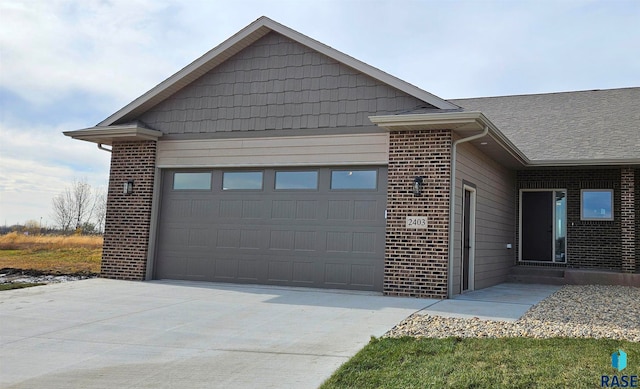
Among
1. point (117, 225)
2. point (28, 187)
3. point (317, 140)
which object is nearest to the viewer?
point (317, 140)

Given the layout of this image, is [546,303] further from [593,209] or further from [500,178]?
[593,209]

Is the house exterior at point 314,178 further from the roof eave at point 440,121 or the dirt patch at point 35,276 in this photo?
the dirt patch at point 35,276

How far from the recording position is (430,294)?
369 inches

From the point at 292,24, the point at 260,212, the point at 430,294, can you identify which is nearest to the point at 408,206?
the point at 430,294

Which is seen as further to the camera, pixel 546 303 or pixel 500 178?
pixel 500 178

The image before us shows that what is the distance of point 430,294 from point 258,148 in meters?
4.60

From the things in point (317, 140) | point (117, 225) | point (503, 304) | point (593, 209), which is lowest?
point (503, 304)

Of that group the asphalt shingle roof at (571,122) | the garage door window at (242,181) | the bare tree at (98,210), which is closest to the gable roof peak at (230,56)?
the garage door window at (242,181)

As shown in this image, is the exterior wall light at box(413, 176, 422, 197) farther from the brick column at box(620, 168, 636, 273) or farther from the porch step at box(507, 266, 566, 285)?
the brick column at box(620, 168, 636, 273)

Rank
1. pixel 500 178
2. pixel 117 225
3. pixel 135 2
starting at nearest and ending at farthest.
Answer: pixel 135 2
pixel 117 225
pixel 500 178

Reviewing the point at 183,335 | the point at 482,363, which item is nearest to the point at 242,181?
the point at 183,335

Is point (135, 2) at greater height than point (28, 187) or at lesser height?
greater

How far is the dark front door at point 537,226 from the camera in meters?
14.7

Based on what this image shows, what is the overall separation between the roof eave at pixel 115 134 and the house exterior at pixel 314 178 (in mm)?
33
